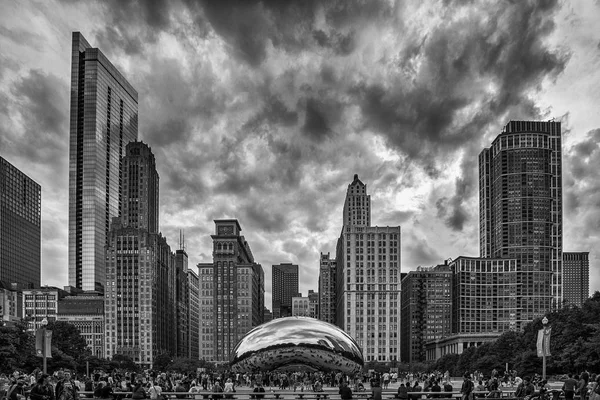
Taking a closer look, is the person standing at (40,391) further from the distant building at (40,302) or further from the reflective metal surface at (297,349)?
the distant building at (40,302)

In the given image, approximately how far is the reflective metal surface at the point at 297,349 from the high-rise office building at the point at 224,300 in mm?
121924

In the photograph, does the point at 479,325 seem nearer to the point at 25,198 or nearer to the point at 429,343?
the point at 429,343

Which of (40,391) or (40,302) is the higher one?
(40,391)

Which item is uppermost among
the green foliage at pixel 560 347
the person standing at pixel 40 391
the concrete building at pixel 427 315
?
the person standing at pixel 40 391

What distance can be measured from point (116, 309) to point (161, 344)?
665 inches

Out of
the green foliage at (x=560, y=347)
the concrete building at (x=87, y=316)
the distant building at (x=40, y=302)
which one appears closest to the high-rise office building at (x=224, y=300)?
Result: the concrete building at (x=87, y=316)

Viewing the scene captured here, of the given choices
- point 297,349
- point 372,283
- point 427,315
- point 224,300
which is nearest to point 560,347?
point 297,349

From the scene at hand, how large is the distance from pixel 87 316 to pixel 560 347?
455ft

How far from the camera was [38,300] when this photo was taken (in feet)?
597

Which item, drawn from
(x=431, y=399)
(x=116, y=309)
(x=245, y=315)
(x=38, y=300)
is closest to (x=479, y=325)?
(x=245, y=315)

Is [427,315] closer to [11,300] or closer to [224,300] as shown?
[224,300]

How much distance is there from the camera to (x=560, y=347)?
218 feet

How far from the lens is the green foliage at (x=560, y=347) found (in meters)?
56.3

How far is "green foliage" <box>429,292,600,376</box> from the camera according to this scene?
56.3m
